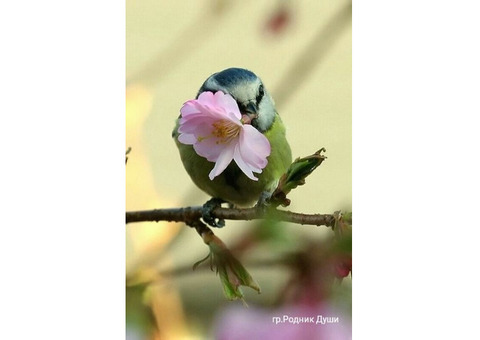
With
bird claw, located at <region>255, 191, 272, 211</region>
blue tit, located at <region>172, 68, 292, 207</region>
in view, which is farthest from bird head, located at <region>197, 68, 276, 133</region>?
bird claw, located at <region>255, 191, 272, 211</region>

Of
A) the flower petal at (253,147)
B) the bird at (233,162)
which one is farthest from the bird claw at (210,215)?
the flower petal at (253,147)

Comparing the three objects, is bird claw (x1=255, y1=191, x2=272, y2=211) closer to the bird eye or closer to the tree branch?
the tree branch

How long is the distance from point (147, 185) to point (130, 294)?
0.68 ft

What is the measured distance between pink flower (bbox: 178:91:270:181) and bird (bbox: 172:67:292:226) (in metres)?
0.02

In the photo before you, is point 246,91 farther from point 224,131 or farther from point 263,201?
point 263,201

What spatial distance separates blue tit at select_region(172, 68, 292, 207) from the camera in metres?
1.68

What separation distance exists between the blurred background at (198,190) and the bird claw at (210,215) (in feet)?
0.04

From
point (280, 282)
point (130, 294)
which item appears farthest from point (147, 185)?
point (280, 282)

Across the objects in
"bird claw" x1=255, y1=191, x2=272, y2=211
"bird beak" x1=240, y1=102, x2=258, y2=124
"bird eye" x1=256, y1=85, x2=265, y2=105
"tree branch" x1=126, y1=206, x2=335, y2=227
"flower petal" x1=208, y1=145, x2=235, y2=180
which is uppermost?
"bird eye" x1=256, y1=85, x2=265, y2=105

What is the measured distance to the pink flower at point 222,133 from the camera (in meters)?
1.65

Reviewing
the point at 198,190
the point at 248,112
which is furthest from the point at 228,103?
the point at 198,190

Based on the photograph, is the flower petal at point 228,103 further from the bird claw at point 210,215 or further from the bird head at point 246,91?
the bird claw at point 210,215

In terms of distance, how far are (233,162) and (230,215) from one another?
101 mm

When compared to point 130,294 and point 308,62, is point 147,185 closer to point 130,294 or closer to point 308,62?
point 130,294
